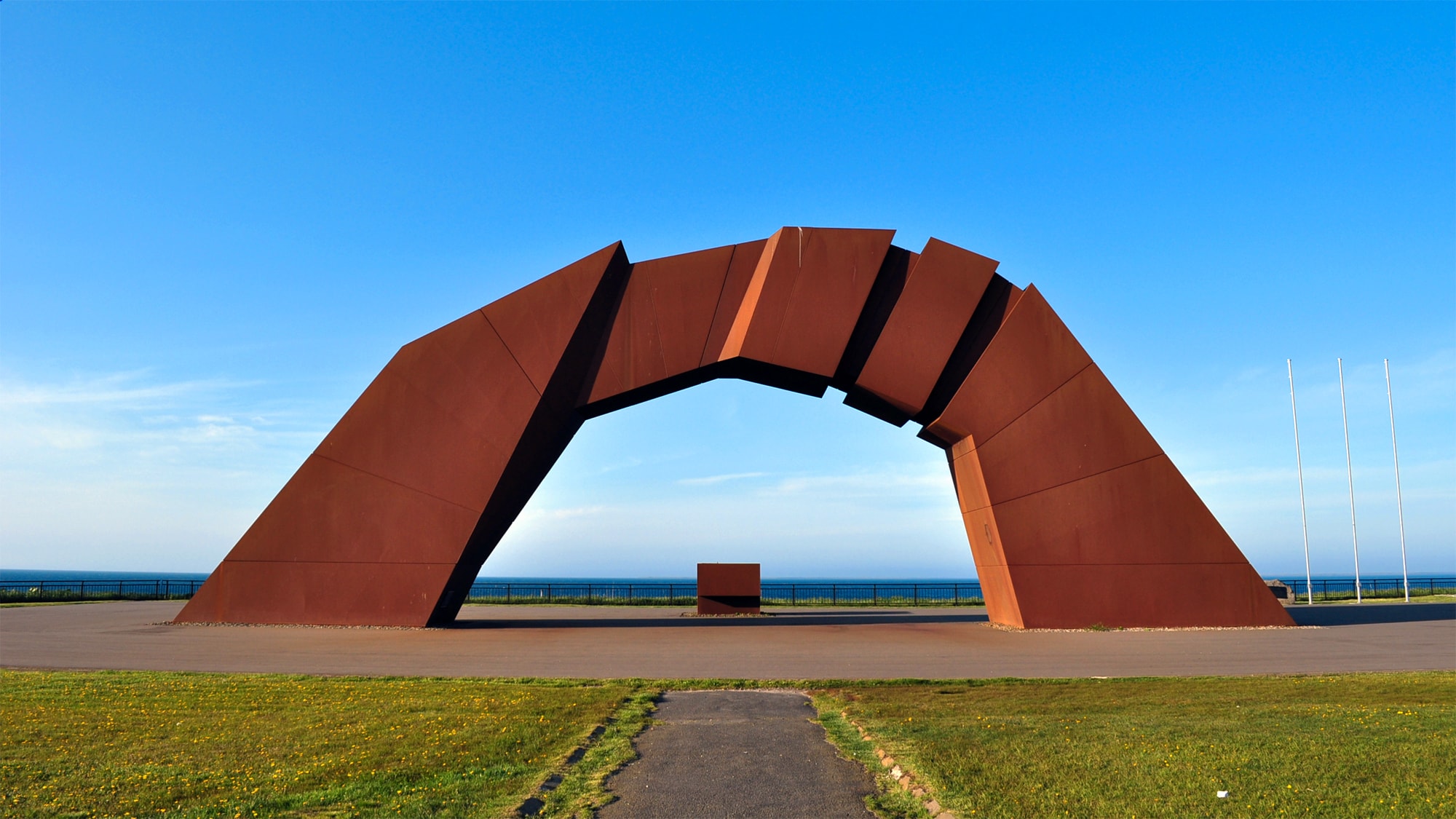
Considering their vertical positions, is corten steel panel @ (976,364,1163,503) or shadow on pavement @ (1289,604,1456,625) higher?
corten steel panel @ (976,364,1163,503)

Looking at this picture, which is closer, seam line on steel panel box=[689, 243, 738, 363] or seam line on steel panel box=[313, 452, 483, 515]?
seam line on steel panel box=[313, 452, 483, 515]

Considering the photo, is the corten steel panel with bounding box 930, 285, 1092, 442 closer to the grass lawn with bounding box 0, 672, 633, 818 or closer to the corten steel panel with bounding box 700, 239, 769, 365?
the corten steel panel with bounding box 700, 239, 769, 365

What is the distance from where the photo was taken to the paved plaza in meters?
13.5

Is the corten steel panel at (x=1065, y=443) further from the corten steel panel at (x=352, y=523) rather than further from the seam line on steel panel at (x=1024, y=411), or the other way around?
the corten steel panel at (x=352, y=523)

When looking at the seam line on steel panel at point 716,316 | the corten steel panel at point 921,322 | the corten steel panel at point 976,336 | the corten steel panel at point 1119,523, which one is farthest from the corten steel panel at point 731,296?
the corten steel panel at point 1119,523

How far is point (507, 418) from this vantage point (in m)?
20.7

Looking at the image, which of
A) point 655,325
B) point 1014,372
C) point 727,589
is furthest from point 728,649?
point 727,589

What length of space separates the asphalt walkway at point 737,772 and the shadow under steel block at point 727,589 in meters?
17.8

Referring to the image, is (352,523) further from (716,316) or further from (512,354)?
(716,316)

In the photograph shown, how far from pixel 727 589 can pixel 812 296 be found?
10.4 m

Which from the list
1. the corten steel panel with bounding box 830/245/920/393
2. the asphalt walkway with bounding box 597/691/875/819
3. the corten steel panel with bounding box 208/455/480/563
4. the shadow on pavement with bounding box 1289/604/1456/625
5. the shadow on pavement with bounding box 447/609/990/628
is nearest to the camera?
the asphalt walkway with bounding box 597/691/875/819

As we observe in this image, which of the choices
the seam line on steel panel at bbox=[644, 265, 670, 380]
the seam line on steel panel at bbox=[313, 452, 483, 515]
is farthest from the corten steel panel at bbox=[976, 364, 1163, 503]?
the seam line on steel panel at bbox=[313, 452, 483, 515]

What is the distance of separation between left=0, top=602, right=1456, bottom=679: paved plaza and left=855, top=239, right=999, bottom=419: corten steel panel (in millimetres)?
5575

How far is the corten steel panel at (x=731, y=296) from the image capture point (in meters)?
21.6
